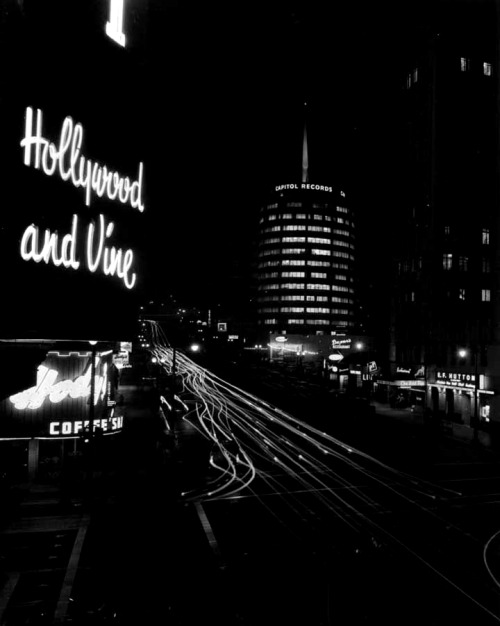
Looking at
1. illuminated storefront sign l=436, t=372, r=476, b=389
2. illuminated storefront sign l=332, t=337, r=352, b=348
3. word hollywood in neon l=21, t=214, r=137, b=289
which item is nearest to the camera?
word hollywood in neon l=21, t=214, r=137, b=289

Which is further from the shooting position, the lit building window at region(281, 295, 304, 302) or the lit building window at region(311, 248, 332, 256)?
the lit building window at region(311, 248, 332, 256)

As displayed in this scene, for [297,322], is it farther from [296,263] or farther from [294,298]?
[296,263]

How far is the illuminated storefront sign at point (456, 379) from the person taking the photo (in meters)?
41.4

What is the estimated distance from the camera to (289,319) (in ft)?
602

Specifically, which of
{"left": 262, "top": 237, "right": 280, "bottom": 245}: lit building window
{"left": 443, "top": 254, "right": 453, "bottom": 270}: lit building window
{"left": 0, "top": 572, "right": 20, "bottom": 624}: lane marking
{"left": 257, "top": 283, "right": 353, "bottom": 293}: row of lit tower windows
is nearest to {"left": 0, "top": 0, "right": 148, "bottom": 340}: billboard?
{"left": 0, "top": 572, "right": 20, "bottom": 624}: lane marking

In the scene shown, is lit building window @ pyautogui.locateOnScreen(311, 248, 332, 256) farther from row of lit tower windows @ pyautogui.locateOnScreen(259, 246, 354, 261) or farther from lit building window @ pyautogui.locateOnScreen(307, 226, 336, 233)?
lit building window @ pyautogui.locateOnScreen(307, 226, 336, 233)

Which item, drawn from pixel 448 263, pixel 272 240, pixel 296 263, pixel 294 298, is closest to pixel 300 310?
pixel 294 298

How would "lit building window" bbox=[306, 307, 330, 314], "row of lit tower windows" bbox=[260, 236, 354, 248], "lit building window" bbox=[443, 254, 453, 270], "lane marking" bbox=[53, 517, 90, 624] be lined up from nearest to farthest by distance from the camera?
"lane marking" bbox=[53, 517, 90, 624] < "lit building window" bbox=[443, 254, 453, 270] < "lit building window" bbox=[306, 307, 330, 314] < "row of lit tower windows" bbox=[260, 236, 354, 248]

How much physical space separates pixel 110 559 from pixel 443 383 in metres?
38.1

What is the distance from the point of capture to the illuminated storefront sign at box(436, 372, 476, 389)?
41438mm

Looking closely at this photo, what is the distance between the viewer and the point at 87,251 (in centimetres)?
1938

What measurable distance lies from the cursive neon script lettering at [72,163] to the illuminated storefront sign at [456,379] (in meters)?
32.1

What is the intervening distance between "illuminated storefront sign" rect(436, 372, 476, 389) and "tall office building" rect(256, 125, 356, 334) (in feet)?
434

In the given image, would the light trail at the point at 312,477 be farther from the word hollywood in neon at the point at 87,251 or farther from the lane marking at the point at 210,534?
the word hollywood in neon at the point at 87,251
